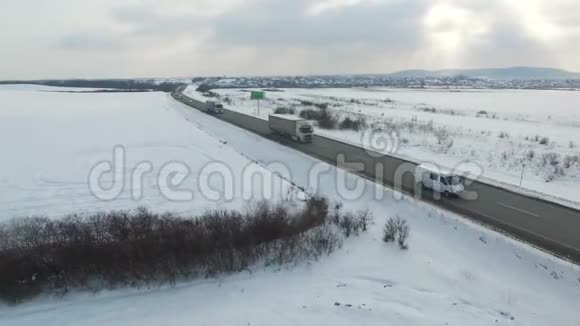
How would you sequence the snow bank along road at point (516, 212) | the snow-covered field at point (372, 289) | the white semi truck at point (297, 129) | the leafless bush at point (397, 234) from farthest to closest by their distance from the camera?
the white semi truck at point (297, 129) < the leafless bush at point (397, 234) < the snow bank along road at point (516, 212) < the snow-covered field at point (372, 289)

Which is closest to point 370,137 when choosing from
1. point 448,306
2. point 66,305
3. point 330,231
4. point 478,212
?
point 478,212

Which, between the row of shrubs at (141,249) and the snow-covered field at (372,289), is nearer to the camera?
the snow-covered field at (372,289)

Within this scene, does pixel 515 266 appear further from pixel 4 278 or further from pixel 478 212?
pixel 4 278

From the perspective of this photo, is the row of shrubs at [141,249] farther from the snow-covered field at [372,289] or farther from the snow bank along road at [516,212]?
the snow bank along road at [516,212]

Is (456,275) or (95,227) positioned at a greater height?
(95,227)

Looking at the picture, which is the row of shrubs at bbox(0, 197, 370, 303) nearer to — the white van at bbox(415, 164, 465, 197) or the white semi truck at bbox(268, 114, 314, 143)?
the white van at bbox(415, 164, 465, 197)

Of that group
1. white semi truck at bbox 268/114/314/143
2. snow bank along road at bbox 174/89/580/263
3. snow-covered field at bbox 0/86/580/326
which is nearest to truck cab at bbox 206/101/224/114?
white semi truck at bbox 268/114/314/143

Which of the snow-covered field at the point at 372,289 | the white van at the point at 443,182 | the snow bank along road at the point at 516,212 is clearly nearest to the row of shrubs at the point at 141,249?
the snow-covered field at the point at 372,289

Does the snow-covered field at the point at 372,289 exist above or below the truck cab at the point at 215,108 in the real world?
below

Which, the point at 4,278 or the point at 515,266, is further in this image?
the point at 515,266
